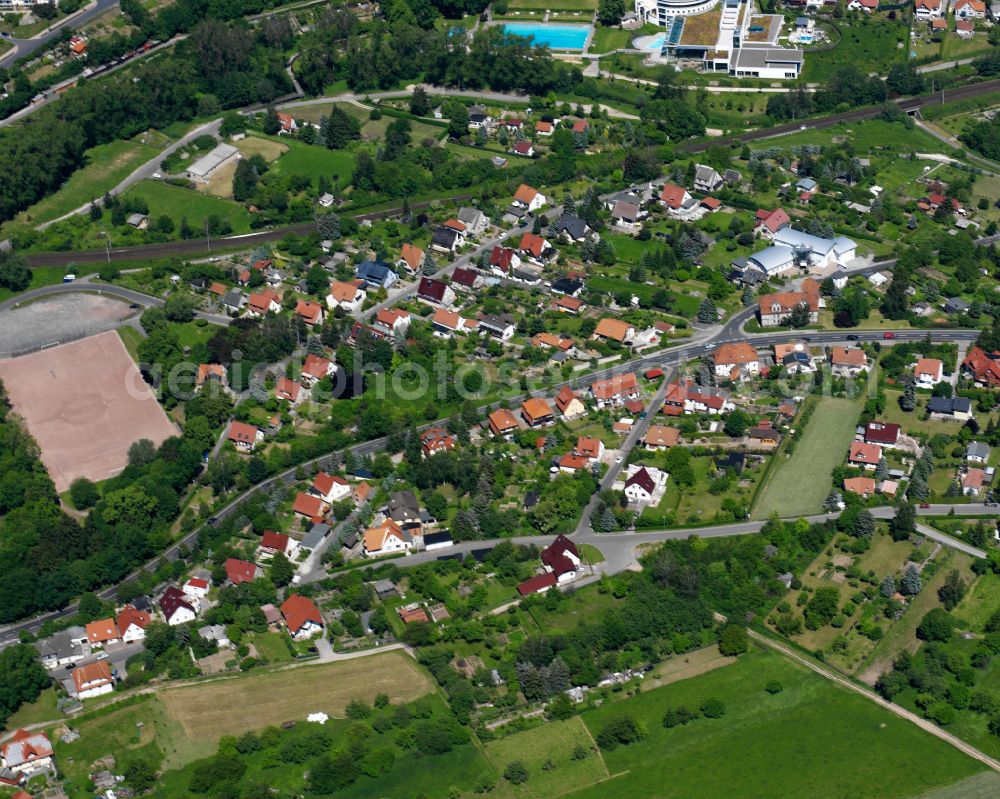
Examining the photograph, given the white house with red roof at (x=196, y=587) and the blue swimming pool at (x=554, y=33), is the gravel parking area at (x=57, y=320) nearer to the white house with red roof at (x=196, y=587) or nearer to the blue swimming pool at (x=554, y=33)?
the white house with red roof at (x=196, y=587)

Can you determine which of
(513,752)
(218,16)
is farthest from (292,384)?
(218,16)

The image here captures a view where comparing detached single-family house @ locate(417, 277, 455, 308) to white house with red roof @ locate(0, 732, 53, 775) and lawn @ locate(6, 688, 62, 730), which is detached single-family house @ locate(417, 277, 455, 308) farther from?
white house with red roof @ locate(0, 732, 53, 775)

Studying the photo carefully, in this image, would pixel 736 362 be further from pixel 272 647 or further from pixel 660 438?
pixel 272 647

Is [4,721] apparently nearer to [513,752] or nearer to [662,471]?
[513,752]

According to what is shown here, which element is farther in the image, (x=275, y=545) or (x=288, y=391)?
(x=288, y=391)

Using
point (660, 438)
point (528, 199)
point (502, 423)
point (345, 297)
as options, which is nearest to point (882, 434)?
point (660, 438)
